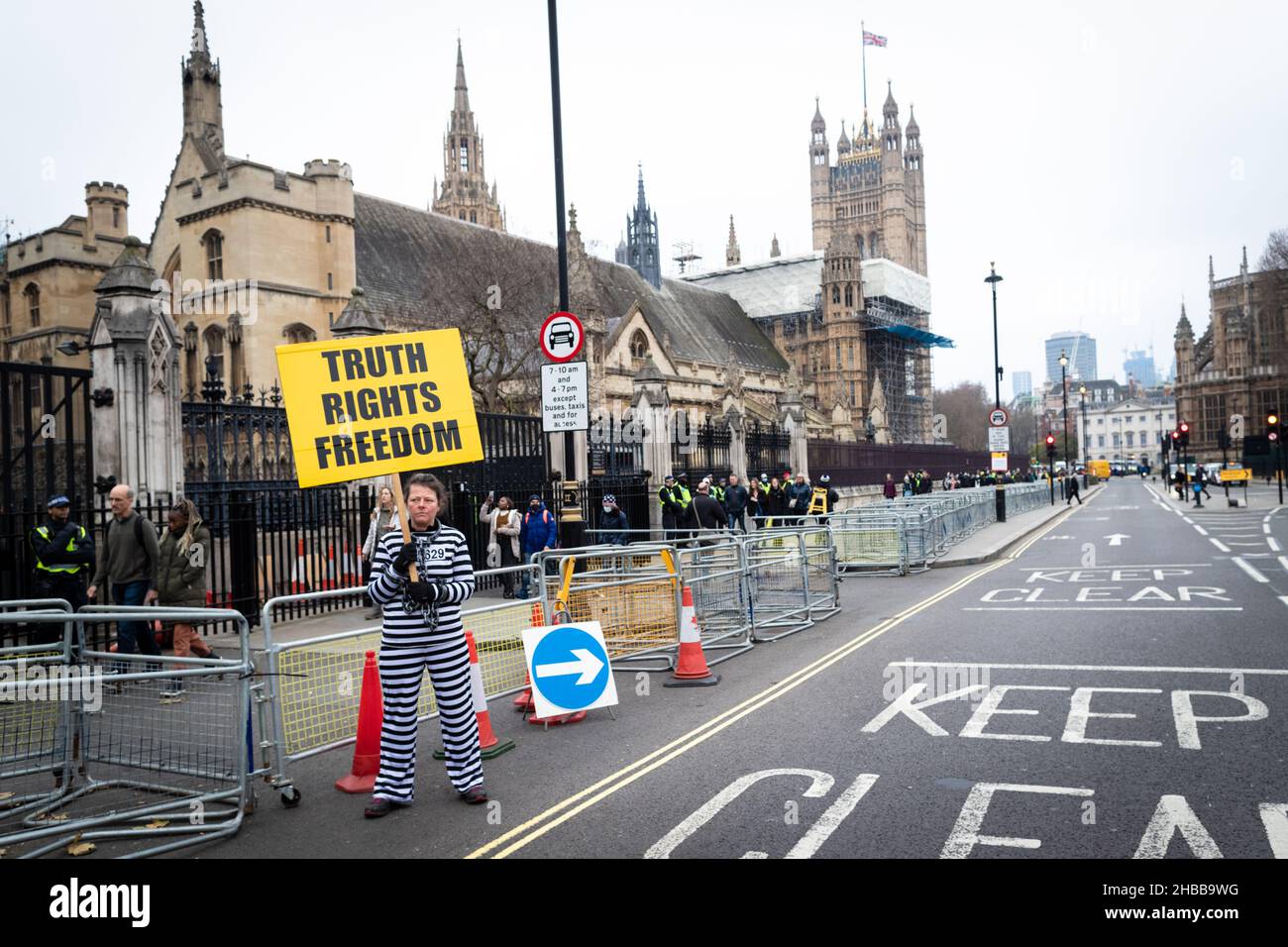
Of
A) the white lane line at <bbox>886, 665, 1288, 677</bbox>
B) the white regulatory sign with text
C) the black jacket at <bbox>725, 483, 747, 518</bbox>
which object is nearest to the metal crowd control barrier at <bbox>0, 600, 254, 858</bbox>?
the white regulatory sign with text

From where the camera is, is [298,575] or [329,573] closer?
[329,573]

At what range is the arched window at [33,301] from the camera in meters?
37.8

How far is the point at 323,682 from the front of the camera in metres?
7.88

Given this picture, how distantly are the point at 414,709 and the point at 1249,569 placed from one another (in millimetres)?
15873

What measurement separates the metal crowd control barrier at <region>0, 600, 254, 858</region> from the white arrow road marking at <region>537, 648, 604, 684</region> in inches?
96.9

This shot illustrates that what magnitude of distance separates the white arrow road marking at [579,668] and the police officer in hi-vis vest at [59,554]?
555 centimetres

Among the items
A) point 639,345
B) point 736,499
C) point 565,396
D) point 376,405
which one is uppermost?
point 639,345

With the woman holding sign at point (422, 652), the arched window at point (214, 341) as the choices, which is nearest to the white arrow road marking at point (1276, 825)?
the woman holding sign at point (422, 652)

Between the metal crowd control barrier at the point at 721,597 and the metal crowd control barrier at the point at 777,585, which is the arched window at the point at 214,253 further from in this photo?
the metal crowd control barrier at the point at 721,597

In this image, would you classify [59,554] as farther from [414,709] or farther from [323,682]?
[414,709]

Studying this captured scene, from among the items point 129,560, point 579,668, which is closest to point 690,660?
point 579,668
